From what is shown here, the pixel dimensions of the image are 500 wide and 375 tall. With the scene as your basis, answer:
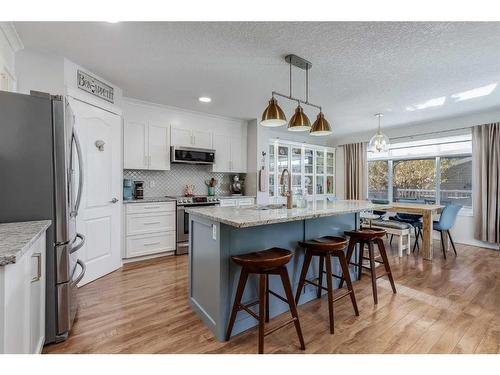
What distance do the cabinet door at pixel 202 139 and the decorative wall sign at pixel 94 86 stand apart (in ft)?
4.81

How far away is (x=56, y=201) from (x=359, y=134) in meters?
6.13

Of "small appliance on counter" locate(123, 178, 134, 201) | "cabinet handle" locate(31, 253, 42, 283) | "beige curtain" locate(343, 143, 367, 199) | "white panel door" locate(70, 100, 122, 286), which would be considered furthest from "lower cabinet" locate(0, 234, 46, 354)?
"beige curtain" locate(343, 143, 367, 199)

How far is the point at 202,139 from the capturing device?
445cm

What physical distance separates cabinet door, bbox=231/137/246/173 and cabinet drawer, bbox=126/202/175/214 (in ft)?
4.94

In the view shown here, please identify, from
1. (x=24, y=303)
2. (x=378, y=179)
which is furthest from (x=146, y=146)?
(x=378, y=179)

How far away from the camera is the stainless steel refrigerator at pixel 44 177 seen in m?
1.58

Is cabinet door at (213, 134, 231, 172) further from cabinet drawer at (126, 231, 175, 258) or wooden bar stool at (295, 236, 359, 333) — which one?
wooden bar stool at (295, 236, 359, 333)

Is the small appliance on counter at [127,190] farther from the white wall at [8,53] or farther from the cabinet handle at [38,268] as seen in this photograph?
the cabinet handle at [38,268]

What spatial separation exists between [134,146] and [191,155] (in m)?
0.88

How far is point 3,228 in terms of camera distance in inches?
57.1

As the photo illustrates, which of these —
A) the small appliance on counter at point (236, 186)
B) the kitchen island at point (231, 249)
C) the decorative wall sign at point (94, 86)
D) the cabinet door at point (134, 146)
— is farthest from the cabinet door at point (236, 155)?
the kitchen island at point (231, 249)

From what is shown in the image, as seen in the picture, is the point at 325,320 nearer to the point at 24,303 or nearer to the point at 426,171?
the point at 24,303

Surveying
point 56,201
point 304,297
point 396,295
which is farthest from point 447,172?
point 56,201

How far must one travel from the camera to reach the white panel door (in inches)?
109
